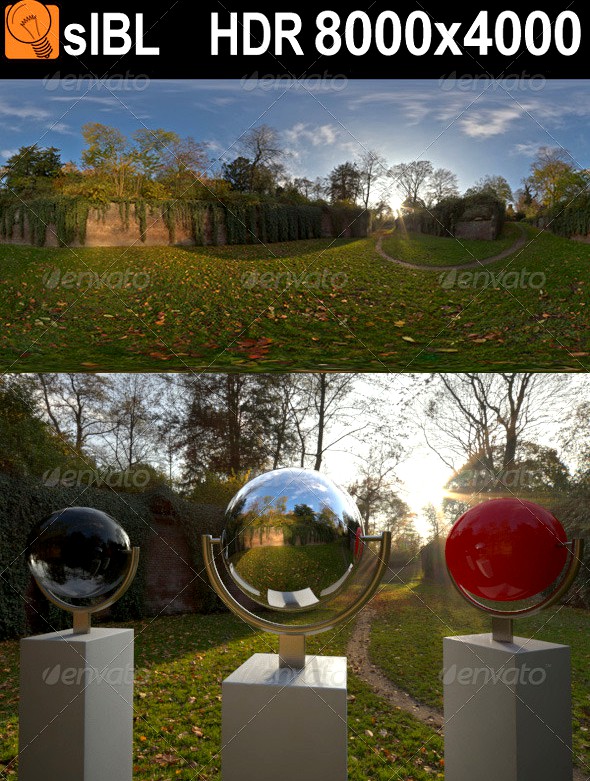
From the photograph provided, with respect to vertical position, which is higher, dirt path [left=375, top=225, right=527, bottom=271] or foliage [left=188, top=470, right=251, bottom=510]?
dirt path [left=375, top=225, right=527, bottom=271]

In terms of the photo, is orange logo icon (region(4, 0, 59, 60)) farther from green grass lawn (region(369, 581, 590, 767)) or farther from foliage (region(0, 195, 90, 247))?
green grass lawn (region(369, 581, 590, 767))

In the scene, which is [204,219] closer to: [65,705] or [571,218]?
[571,218]

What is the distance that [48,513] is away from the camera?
713cm

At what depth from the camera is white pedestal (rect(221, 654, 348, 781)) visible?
2564 millimetres

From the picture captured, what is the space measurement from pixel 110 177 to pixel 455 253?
5.29 meters

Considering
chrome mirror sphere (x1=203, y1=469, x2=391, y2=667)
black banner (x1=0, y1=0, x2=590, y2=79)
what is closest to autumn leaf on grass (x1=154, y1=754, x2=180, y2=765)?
chrome mirror sphere (x1=203, y1=469, x2=391, y2=667)

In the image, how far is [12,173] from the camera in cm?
989

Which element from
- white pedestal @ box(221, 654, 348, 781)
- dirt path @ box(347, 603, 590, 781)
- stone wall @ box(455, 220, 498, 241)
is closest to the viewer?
white pedestal @ box(221, 654, 348, 781)

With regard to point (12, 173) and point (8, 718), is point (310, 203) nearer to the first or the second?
point (12, 173)

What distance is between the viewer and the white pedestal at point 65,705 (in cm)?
322

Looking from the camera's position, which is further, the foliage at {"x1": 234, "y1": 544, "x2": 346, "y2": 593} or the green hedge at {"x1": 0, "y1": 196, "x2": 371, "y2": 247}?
the green hedge at {"x1": 0, "y1": 196, "x2": 371, "y2": 247}

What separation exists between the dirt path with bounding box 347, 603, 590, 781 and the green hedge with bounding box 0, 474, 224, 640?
2.01 m

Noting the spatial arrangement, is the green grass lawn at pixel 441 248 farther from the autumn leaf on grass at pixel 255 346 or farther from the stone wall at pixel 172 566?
the stone wall at pixel 172 566

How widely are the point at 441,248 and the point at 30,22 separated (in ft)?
20.4
